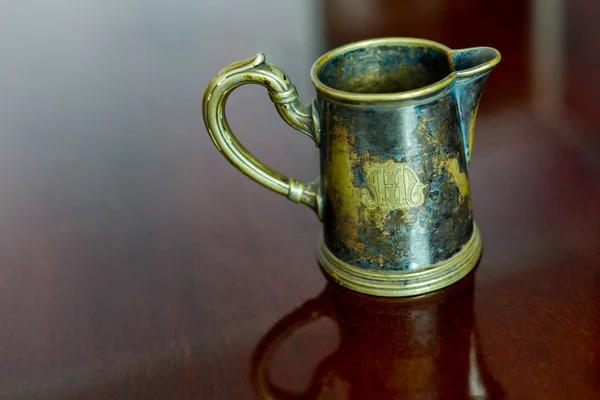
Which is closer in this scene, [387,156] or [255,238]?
[387,156]

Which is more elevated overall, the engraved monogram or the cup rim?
the cup rim

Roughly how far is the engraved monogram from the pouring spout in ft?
0.26

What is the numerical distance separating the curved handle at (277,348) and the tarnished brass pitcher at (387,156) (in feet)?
0.16

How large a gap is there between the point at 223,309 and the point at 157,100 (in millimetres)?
544

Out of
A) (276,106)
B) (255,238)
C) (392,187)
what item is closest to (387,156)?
(392,187)

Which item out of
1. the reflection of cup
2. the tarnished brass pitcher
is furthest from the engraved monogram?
the reflection of cup

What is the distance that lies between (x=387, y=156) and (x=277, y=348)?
0.21 m

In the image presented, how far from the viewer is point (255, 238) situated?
3.06 ft

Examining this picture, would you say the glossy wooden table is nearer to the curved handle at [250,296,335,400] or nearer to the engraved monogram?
the curved handle at [250,296,335,400]

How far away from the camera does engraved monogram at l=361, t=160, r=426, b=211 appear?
0.75m

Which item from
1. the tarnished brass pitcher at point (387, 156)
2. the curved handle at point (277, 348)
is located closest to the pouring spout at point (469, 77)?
the tarnished brass pitcher at point (387, 156)

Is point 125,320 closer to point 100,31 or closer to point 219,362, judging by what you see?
point 219,362

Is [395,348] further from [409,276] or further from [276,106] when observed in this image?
[276,106]

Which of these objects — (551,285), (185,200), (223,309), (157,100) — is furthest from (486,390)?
(157,100)
